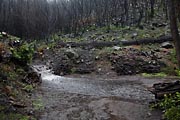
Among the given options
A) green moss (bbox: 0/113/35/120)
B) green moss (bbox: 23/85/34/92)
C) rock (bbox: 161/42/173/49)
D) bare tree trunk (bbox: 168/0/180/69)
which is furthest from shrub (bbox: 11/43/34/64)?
rock (bbox: 161/42/173/49)

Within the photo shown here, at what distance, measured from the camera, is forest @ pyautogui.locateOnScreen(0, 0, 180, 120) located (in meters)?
12.0

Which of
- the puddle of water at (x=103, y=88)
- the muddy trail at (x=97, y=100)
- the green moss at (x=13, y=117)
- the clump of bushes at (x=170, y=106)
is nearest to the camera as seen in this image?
the clump of bushes at (x=170, y=106)

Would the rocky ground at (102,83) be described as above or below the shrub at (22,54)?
below

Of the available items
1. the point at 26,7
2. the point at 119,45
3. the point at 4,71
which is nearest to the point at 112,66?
the point at 119,45

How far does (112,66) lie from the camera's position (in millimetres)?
26125

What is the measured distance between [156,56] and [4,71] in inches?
581

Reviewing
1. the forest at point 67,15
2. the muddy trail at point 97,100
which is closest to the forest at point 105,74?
the muddy trail at point 97,100

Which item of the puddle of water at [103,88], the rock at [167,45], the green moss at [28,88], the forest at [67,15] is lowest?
the puddle of water at [103,88]

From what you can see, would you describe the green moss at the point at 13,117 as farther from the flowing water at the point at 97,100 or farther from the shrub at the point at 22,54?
the shrub at the point at 22,54

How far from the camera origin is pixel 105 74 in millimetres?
24984

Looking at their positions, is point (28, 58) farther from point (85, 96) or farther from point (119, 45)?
point (119, 45)

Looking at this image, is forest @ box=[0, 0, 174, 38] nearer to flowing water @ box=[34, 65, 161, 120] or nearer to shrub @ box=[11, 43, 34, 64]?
flowing water @ box=[34, 65, 161, 120]

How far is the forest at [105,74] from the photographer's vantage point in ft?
39.4

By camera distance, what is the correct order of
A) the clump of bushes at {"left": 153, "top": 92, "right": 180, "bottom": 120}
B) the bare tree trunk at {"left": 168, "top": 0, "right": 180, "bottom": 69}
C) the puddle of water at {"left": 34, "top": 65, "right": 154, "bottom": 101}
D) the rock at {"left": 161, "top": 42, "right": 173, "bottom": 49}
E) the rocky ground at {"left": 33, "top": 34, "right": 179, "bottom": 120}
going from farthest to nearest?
the rock at {"left": 161, "top": 42, "right": 173, "bottom": 49} < the puddle of water at {"left": 34, "top": 65, "right": 154, "bottom": 101} < the rocky ground at {"left": 33, "top": 34, "right": 179, "bottom": 120} < the bare tree trunk at {"left": 168, "top": 0, "right": 180, "bottom": 69} < the clump of bushes at {"left": 153, "top": 92, "right": 180, "bottom": 120}
